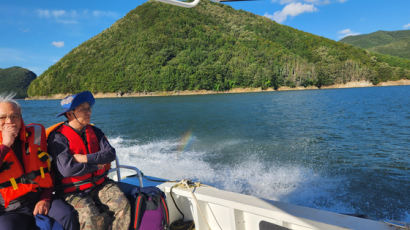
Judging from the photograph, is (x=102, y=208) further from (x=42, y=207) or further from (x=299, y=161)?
(x=299, y=161)

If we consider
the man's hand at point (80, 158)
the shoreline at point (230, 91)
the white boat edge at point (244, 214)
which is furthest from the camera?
the shoreline at point (230, 91)

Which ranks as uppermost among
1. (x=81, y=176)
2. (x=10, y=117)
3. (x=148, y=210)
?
(x=10, y=117)

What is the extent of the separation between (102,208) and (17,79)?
341 ft

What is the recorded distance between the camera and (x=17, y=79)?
273ft

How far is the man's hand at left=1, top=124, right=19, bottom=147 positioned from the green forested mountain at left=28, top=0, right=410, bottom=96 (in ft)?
218

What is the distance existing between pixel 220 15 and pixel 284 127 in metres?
111

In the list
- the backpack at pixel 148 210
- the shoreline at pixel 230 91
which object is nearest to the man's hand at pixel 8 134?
the backpack at pixel 148 210

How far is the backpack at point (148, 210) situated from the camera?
6.14 ft

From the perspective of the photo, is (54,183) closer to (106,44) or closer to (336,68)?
(336,68)

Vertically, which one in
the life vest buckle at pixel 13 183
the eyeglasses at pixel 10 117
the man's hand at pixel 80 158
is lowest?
the life vest buckle at pixel 13 183

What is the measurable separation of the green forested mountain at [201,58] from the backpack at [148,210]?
218 feet

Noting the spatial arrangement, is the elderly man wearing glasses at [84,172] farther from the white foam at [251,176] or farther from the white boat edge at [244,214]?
the white foam at [251,176]

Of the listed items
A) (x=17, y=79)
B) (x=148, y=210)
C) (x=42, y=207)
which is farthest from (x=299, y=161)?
(x=17, y=79)

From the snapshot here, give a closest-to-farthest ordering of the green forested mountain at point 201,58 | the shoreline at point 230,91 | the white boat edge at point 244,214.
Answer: the white boat edge at point 244,214 → the shoreline at point 230,91 → the green forested mountain at point 201,58
